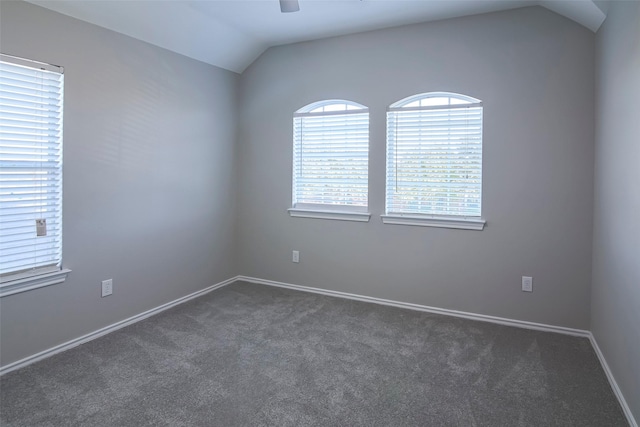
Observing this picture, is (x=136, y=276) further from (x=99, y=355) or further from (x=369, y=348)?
(x=369, y=348)

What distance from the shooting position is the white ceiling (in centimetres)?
268

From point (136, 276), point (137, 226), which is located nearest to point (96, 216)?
point (137, 226)

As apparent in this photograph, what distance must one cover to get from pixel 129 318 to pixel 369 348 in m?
2.00

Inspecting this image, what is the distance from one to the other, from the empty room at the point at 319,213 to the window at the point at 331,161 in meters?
0.02

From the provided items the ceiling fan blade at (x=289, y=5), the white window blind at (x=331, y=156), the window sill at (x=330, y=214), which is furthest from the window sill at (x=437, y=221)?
the ceiling fan blade at (x=289, y=5)

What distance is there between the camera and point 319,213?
12.9 ft

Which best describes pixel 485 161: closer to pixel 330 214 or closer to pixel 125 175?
pixel 330 214

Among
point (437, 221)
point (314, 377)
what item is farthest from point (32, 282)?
point (437, 221)

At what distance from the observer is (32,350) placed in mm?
2459

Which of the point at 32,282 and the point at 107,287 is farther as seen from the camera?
the point at 107,287

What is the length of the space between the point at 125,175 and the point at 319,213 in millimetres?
1838

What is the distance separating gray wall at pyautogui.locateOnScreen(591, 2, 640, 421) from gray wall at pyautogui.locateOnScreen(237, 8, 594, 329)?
0.19 meters

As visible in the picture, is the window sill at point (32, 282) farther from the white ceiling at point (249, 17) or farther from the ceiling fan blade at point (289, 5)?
the ceiling fan blade at point (289, 5)

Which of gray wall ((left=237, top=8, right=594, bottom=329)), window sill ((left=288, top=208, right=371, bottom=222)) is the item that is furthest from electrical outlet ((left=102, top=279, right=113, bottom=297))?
window sill ((left=288, top=208, right=371, bottom=222))
